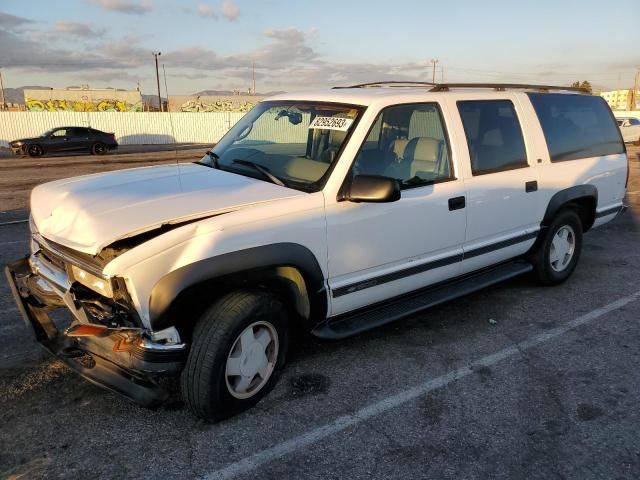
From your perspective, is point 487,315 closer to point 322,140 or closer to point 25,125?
point 322,140

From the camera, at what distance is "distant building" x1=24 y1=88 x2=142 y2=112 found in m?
55.6

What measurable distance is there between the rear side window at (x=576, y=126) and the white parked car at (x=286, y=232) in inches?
1.3

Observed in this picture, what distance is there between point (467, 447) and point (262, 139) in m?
2.57

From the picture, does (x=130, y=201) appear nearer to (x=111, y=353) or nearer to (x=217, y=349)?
(x=111, y=353)

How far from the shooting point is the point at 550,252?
17.0ft

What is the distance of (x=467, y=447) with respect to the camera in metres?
2.88

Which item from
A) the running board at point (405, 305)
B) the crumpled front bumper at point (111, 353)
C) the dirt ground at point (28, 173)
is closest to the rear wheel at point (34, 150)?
the dirt ground at point (28, 173)

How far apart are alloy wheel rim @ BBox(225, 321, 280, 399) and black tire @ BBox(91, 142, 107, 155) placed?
24.5 m

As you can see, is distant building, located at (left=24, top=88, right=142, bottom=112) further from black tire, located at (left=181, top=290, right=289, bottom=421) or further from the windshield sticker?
black tire, located at (left=181, top=290, right=289, bottom=421)

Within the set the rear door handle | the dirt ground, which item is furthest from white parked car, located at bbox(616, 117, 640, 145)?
the rear door handle

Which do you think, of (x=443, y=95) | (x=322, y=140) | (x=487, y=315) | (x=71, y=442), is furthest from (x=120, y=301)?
(x=487, y=315)

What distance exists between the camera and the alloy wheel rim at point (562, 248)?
5223 millimetres

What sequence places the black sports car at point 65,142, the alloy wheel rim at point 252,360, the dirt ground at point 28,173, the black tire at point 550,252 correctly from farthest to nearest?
the black sports car at point 65,142
the dirt ground at point 28,173
the black tire at point 550,252
the alloy wheel rim at point 252,360

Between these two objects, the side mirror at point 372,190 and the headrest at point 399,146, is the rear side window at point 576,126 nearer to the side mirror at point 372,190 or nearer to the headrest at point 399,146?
the headrest at point 399,146
